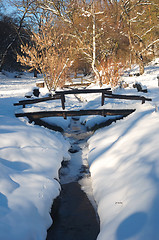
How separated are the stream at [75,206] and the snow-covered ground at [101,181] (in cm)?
24

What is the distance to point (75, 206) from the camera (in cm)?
414

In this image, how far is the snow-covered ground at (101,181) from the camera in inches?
107

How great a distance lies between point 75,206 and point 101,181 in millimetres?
719

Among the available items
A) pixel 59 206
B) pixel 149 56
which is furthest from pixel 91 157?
pixel 149 56

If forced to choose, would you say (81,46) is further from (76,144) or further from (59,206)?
(59,206)

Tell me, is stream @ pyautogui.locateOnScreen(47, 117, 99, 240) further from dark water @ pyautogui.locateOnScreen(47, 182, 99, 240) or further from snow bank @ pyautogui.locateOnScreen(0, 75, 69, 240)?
snow bank @ pyautogui.locateOnScreen(0, 75, 69, 240)

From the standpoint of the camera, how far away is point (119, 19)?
19.1 metres

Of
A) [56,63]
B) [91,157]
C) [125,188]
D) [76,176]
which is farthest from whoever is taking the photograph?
[56,63]

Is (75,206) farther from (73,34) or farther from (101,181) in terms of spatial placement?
(73,34)

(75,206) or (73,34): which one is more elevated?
(73,34)

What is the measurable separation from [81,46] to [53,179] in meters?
15.2

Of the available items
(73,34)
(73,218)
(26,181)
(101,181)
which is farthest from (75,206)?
(73,34)

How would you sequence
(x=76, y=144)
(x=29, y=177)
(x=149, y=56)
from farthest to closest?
1. (x=149, y=56)
2. (x=76, y=144)
3. (x=29, y=177)

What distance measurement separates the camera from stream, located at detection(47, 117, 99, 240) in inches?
136
